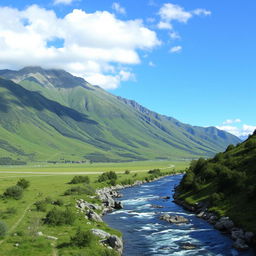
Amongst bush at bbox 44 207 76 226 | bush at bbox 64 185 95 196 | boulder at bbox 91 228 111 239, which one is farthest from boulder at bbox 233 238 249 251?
bush at bbox 64 185 95 196

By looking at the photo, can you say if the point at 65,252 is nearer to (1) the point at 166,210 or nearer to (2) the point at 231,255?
(2) the point at 231,255

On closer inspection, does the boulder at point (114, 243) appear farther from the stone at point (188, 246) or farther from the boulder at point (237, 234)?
the boulder at point (237, 234)

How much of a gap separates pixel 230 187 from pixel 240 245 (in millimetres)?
32371

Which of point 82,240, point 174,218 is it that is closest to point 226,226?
point 174,218

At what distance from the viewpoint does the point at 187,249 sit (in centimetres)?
5794

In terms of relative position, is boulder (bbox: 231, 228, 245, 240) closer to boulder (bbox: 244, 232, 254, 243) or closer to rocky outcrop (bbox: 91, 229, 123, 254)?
boulder (bbox: 244, 232, 254, 243)

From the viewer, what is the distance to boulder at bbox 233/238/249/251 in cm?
5578

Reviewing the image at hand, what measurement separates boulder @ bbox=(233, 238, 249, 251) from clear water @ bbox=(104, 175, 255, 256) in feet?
3.06

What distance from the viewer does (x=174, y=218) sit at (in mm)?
81625

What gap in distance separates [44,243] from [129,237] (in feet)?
67.4

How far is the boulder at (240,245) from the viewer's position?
183ft

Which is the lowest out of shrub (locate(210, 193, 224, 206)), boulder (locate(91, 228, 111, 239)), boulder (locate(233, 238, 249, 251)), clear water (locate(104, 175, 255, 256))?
clear water (locate(104, 175, 255, 256))

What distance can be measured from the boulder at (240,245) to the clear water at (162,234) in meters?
0.93

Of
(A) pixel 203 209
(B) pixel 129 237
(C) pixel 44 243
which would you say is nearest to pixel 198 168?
(A) pixel 203 209
